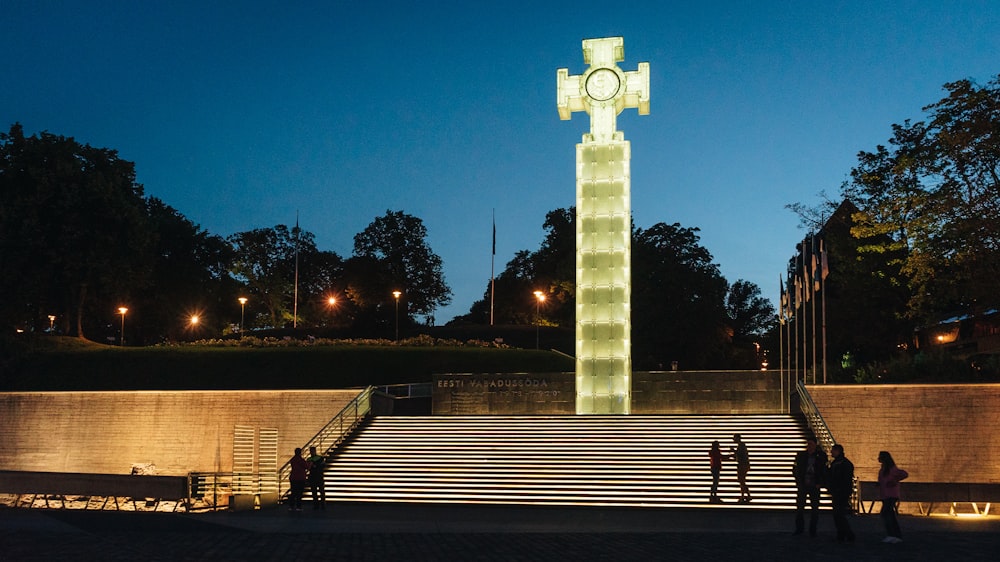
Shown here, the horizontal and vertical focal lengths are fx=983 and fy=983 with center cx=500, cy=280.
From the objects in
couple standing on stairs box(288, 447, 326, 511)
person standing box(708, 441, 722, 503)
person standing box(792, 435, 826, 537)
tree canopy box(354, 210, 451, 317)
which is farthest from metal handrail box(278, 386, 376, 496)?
tree canopy box(354, 210, 451, 317)

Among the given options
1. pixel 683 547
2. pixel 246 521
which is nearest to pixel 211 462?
pixel 246 521

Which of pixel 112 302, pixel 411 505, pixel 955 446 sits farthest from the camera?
pixel 112 302

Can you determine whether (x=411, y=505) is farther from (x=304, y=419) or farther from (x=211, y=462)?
(x=211, y=462)

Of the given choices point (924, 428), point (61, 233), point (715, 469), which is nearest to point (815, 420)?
point (924, 428)

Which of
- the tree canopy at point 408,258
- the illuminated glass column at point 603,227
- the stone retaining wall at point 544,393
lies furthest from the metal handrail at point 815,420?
the tree canopy at point 408,258

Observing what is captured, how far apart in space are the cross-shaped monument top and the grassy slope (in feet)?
46.1

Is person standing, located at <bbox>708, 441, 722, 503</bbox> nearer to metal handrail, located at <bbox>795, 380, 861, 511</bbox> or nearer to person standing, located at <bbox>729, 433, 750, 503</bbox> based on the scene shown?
person standing, located at <bbox>729, 433, 750, 503</bbox>

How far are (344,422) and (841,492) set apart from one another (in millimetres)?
17068

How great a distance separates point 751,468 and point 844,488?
30.6ft

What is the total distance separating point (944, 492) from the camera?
720 inches

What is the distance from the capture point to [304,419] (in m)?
29.4

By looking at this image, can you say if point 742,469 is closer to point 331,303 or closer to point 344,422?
point 344,422

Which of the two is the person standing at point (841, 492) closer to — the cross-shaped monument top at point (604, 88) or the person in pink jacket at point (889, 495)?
the person in pink jacket at point (889, 495)

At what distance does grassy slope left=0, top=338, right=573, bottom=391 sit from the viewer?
39625 mm
